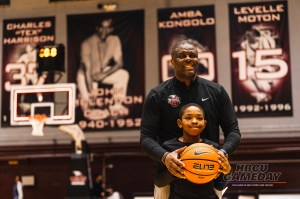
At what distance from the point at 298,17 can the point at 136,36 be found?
6.38 metres

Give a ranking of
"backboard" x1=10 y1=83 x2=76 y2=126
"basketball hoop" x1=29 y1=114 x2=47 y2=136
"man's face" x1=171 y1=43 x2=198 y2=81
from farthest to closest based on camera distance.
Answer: "backboard" x1=10 y1=83 x2=76 y2=126
"basketball hoop" x1=29 y1=114 x2=47 y2=136
"man's face" x1=171 y1=43 x2=198 y2=81

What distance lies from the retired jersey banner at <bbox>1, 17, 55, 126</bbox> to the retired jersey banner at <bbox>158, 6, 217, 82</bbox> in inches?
189

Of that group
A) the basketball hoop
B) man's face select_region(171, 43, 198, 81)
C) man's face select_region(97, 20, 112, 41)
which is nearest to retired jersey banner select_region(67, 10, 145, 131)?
man's face select_region(97, 20, 112, 41)

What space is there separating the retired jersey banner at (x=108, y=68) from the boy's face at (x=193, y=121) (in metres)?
16.2

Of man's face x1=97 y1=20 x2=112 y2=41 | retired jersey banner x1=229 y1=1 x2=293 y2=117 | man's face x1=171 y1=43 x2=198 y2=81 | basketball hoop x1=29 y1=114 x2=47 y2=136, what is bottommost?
basketball hoop x1=29 y1=114 x2=47 y2=136

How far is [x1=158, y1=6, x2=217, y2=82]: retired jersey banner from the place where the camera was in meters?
19.7

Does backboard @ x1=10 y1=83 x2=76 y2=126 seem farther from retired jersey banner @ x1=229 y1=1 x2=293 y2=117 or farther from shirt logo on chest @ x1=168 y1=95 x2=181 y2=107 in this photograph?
shirt logo on chest @ x1=168 y1=95 x2=181 y2=107

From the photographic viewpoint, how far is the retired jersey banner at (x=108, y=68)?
20.2 metres

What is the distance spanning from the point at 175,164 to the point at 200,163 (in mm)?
175

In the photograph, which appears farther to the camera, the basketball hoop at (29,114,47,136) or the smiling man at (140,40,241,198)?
the basketball hoop at (29,114,47,136)

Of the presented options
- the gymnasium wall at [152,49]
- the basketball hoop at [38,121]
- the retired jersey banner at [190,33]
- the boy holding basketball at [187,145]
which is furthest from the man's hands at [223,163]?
the retired jersey banner at [190,33]

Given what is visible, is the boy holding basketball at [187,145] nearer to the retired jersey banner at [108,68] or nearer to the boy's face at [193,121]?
the boy's face at [193,121]

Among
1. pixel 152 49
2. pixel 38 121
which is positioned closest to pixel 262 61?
pixel 152 49

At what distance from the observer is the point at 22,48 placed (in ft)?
69.9
